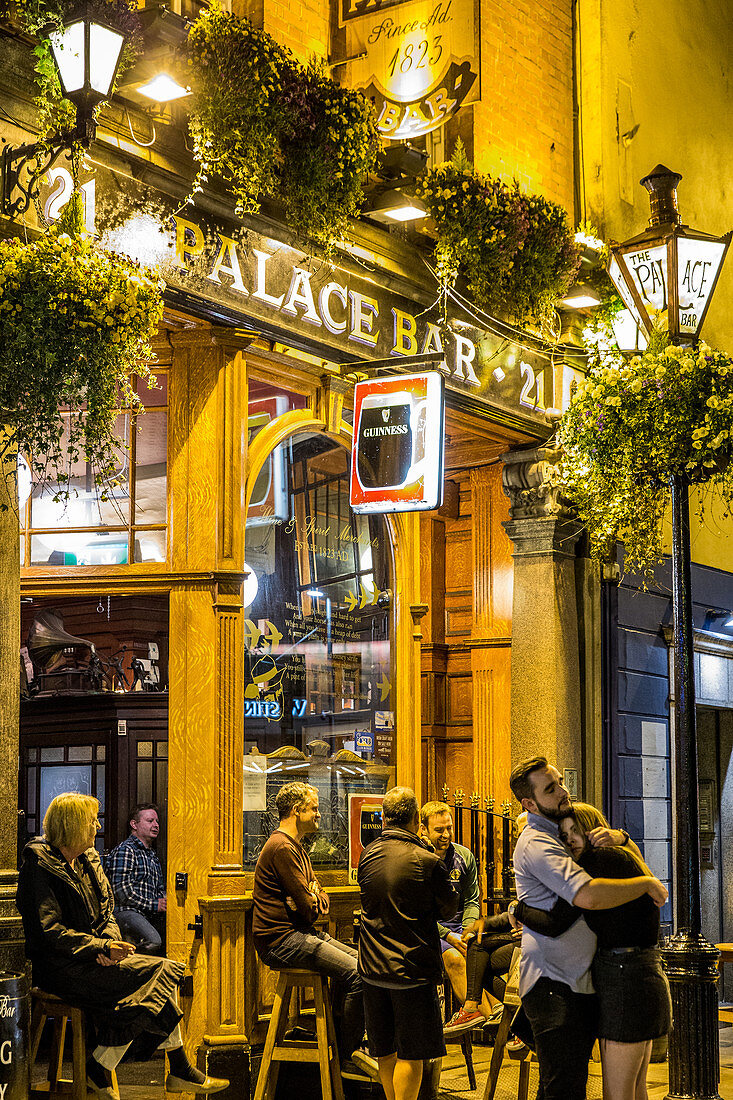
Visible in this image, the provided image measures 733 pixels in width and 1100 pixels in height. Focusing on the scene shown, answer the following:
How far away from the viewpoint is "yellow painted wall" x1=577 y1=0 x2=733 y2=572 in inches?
484

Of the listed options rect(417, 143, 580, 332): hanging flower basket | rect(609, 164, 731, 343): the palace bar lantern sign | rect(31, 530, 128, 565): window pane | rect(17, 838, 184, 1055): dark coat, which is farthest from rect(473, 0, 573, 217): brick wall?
rect(17, 838, 184, 1055): dark coat

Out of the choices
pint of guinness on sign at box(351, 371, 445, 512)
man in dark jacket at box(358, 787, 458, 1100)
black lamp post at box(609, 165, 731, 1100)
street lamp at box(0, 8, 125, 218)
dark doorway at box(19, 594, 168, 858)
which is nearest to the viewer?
street lamp at box(0, 8, 125, 218)

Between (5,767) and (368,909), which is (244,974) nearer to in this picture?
(368,909)

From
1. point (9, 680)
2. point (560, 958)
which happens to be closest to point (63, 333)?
point (9, 680)

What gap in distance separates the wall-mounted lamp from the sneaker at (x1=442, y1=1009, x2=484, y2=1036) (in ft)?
17.0

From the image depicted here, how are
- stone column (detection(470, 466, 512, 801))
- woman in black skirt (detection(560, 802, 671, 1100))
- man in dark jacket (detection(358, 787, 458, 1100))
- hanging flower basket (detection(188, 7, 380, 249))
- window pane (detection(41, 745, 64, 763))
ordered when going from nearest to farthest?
woman in black skirt (detection(560, 802, 671, 1100)), man in dark jacket (detection(358, 787, 458, 1100)), hanging flower basket (detection(188, 7, 380, 249)), window pane (detection(41, 745, 64, 763)), stone column (detection(470, 466, 512, 801))

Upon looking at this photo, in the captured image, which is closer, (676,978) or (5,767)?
(5,767)

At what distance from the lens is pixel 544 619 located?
36.2 feet

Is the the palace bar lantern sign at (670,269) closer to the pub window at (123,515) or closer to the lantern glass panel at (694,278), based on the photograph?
the lantern glass panel at (694,278)

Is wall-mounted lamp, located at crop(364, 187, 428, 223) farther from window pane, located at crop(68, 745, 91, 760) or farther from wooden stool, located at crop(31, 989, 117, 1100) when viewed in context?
wooden stool, located at crop(31, 989, 117, 1100)

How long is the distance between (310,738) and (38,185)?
4.00 meters

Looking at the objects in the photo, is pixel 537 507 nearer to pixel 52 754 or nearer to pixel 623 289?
pixel 623 289

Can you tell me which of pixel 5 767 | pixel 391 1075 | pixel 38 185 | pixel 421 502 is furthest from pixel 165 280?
pixel 391 1075

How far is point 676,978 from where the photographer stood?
292 inches
